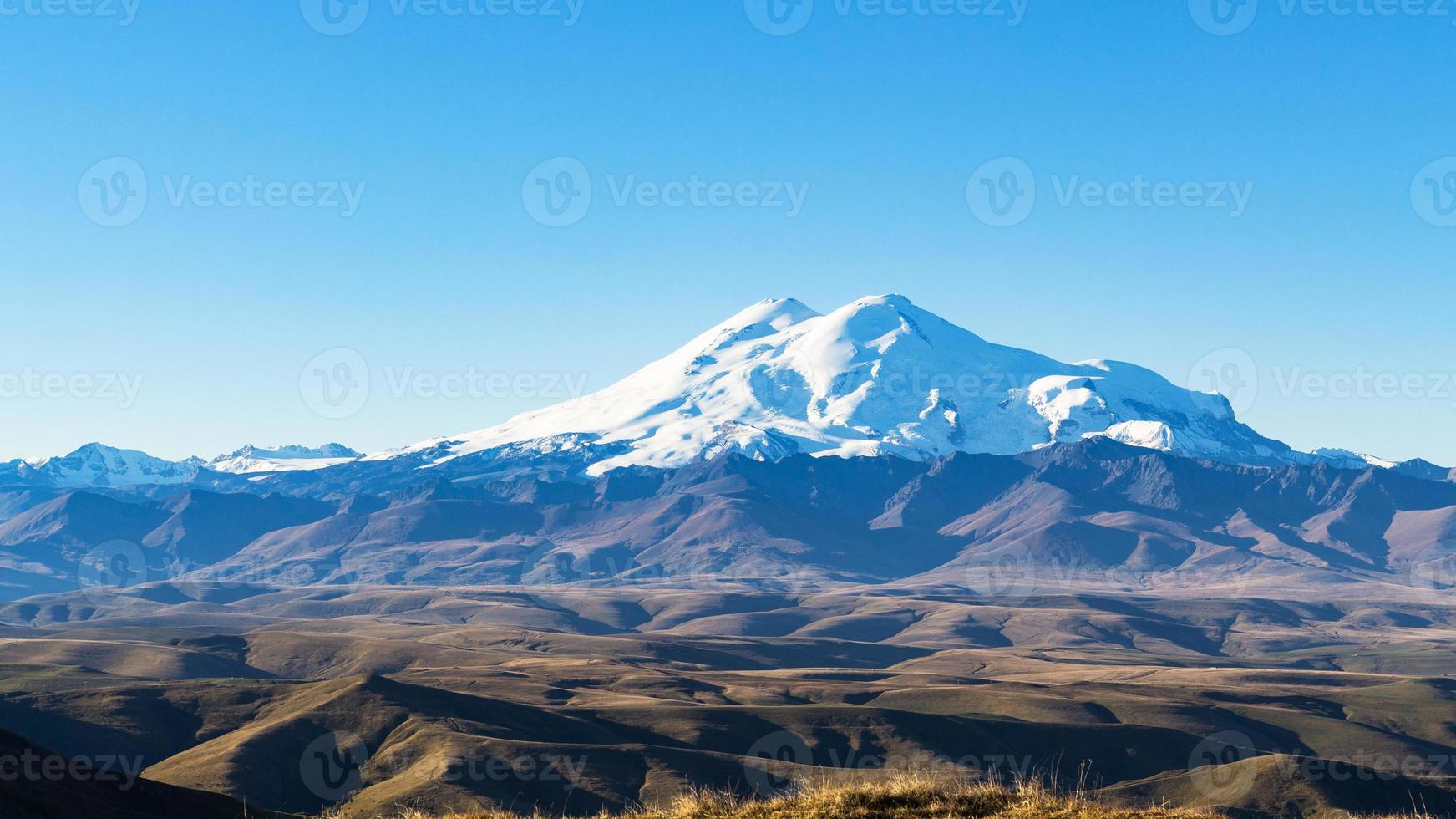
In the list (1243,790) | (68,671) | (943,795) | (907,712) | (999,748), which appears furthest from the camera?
(68,671)

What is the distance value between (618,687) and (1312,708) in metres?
94.3

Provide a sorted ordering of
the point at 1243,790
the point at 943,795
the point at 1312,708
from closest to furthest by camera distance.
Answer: the point at 943,795
the point at 1243,790
the point at 1312,708

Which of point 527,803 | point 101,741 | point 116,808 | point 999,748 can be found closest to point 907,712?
point 999,748

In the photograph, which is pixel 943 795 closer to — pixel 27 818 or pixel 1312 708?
pixel 27 818

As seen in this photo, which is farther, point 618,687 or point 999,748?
point 618,687

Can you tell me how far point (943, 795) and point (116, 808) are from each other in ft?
55.4

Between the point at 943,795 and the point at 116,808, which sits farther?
the point at 116,808

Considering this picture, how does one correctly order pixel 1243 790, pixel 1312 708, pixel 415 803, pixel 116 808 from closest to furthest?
1. pixel 116 808
2. pixel 415 803
3. pixel 1243 790
4. pixel 1312 708

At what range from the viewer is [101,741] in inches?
4902

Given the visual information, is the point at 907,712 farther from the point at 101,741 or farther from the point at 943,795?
the point at 943,795

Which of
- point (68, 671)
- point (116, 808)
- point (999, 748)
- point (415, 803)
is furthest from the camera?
point (68, 671)

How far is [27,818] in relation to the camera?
80.5 ft

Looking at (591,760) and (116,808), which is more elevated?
(116,808)

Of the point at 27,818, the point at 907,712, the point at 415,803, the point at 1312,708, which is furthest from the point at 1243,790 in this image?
the point at 27,818
